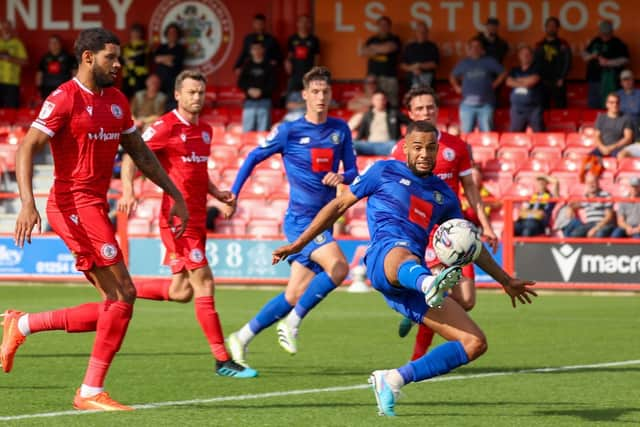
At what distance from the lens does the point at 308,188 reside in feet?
35.0

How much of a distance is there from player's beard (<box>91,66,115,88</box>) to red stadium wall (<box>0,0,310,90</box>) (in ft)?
57.3

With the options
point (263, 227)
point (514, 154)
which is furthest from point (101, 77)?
point (514, 154)

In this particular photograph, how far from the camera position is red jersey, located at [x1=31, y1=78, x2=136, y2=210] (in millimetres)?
7562

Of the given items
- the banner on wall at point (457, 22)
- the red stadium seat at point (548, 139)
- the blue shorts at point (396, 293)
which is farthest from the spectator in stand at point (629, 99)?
the blue shorts at point (396, 293)

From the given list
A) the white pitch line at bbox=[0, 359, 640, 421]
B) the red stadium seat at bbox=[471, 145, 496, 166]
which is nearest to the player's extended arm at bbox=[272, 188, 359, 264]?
the white pitch line at bbox=[0, 359, 640, 421]

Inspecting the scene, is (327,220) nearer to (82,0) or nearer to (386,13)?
(386,13)

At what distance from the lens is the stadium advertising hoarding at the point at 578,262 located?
17438 millimetres

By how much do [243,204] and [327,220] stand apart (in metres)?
12.5

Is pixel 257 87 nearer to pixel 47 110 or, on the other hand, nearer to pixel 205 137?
pixel 205 137

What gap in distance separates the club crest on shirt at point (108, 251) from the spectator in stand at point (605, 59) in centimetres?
1536

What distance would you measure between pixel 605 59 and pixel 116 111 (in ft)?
49.7

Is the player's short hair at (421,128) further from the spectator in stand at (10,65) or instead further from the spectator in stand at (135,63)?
the spectator in stand at (10,65)

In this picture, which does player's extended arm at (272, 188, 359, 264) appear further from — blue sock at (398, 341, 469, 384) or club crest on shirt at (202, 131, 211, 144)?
club crest on shirt at (202, 131, 211, 144)

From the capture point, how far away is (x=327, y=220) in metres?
7.61
